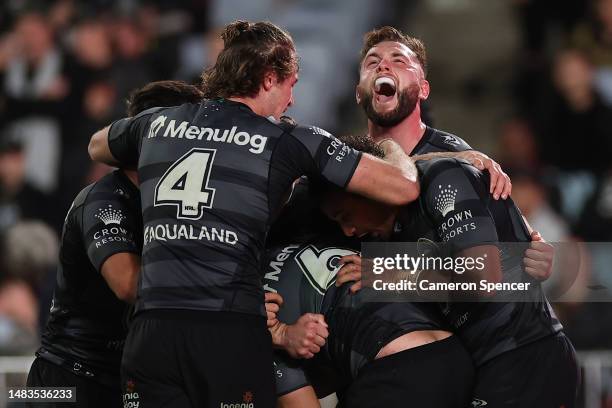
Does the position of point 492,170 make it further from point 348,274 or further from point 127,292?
point 127,292

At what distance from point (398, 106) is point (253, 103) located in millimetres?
1000

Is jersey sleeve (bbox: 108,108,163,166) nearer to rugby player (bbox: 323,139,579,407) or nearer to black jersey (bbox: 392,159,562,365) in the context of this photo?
rugby player (bbox: 323,139,579,407)

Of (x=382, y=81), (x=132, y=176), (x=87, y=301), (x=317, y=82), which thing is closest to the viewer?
(x=132, y=176)

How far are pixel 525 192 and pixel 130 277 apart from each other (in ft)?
13.6

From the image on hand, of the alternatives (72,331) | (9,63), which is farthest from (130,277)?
(9,63)

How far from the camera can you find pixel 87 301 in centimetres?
362

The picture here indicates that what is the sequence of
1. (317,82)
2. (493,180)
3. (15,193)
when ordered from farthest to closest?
(15,193) < (317,82) < (493,180)

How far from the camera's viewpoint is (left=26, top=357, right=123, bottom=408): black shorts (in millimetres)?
3605

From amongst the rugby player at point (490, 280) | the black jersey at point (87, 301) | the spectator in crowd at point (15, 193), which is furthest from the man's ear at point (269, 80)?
the spectator in crowd at point (15, 193)

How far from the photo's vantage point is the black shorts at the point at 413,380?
304 centimetres

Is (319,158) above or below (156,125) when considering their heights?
below

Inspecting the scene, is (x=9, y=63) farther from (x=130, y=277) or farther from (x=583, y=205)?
(x=130, y=277)

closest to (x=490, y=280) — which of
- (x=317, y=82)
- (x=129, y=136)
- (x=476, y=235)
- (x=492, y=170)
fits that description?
(x=476, y=235)

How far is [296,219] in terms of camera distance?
352 centimetres
